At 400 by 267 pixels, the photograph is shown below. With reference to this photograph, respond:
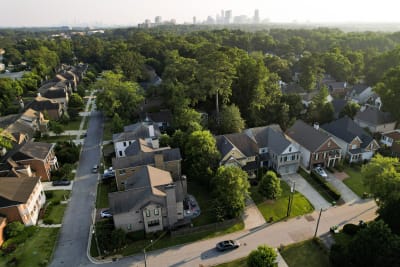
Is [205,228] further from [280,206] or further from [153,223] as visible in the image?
[280,206]

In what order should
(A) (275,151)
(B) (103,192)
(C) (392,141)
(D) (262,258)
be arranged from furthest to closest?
(C) (392,141), (A) (275,151), (B) (103,192), (D) (262,258)

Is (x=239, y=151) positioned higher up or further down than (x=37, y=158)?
higher up

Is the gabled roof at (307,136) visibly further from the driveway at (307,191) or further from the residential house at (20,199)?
the residential house at (20,199)

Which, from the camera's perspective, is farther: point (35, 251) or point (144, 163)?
point (144, 163)

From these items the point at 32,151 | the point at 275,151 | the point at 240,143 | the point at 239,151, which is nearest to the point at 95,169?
the point at 32,151

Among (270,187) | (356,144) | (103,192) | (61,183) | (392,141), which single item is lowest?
(103,192)

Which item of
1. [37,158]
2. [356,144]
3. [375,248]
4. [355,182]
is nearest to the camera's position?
[375,248]

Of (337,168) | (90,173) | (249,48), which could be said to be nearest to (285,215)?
(337,168)
